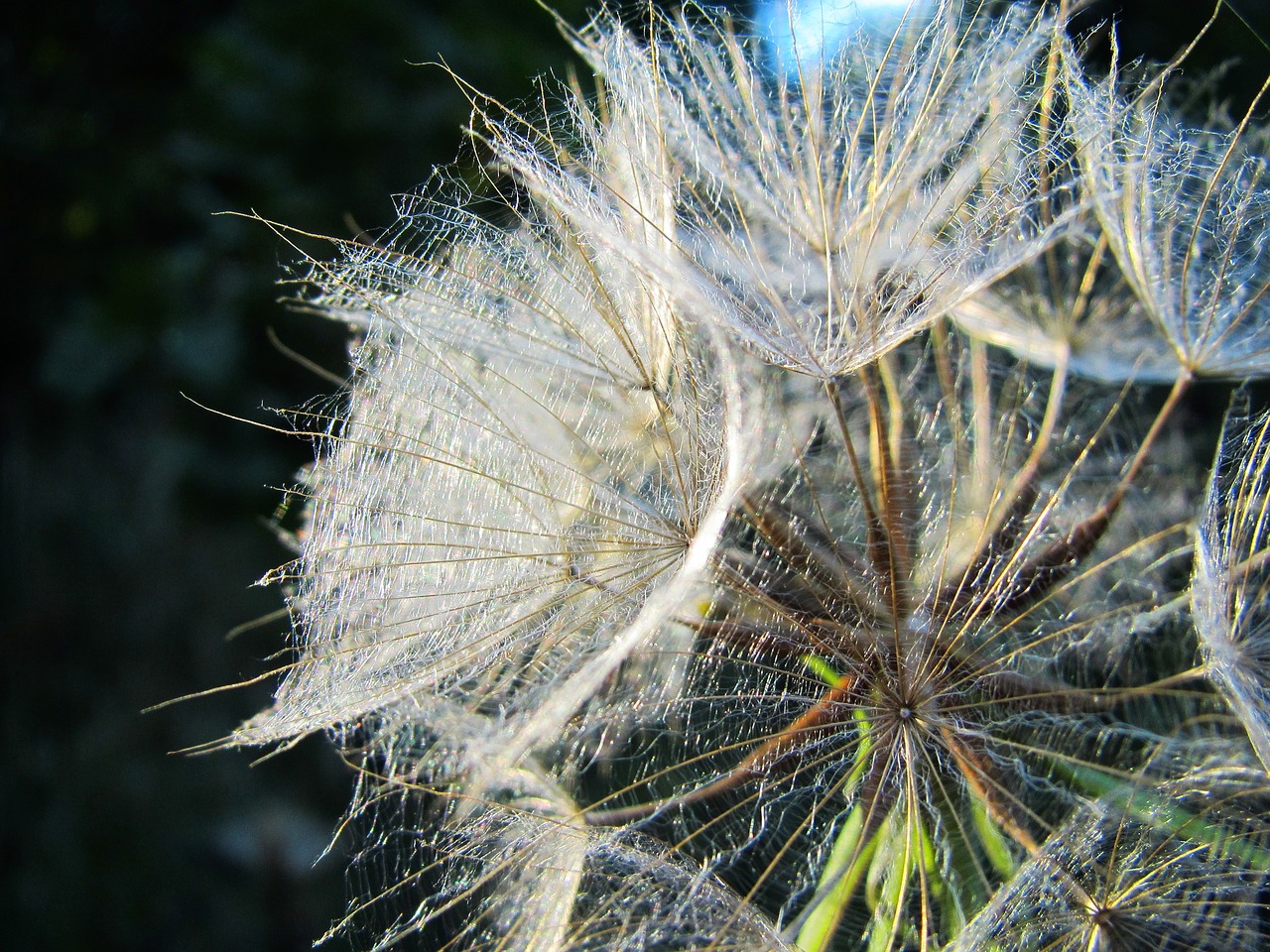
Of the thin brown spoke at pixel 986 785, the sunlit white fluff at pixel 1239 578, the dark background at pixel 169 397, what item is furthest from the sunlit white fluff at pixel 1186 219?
the dark background at pixel 169 397

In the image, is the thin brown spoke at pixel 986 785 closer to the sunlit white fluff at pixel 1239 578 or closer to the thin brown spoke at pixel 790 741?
Result: the thin brown spoke at pixel 790 741

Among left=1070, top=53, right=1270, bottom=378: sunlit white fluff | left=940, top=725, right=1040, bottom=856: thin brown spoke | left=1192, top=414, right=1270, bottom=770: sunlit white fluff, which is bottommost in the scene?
left=940, top=725, right=1040, bottom=856: thin brown spoke

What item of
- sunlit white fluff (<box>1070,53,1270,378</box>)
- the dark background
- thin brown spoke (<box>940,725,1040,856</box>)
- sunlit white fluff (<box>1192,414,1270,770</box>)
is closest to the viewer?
sunlit white fluff (<box>1192,414,1270,770</box>)

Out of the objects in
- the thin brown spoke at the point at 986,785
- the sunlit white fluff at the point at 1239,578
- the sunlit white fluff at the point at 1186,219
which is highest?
the sunlit white fluff at the point at 1186,219

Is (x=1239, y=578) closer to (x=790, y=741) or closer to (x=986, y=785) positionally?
(x=986, y=785)

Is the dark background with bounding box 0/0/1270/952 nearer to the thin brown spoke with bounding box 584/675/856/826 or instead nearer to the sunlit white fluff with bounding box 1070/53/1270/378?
the sunlit white fluff with bounding box 1070/53/1270/378

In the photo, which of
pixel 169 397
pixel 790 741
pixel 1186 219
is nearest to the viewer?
pixel 790 741

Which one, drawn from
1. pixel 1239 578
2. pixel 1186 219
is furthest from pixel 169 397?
pixel 1239 578

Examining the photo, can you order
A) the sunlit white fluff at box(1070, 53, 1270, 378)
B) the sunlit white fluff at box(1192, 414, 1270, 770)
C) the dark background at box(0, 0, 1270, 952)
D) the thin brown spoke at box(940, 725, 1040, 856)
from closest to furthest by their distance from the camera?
1. the sunlit white fluff at box(1192, 414, 1270, 770)
2. the thin brown spoke at box(940, 725, 1040, 856)
3. the sunlit white fluff at box(1070, 53, 1270, 378)
4. the dark background at box(0, 0, 1270, 952)

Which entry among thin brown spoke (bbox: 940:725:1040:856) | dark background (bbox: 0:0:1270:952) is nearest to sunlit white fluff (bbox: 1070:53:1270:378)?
thin brown spoke (bbox: 940:725:1040:856)
